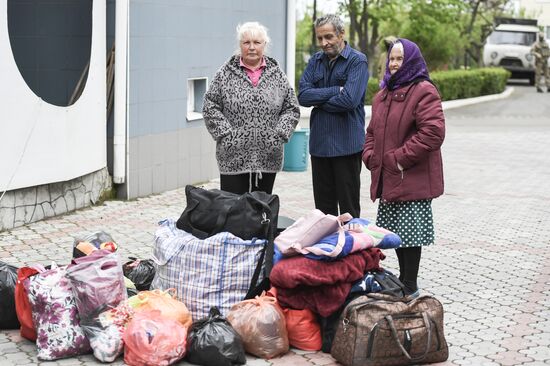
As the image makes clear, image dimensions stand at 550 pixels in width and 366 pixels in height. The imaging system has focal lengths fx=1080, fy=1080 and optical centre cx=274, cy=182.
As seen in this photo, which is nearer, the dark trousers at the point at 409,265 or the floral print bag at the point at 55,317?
the floral print bag at the point at 55,317

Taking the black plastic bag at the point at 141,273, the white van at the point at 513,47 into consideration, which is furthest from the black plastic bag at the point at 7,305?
the white van at the point at 513,47

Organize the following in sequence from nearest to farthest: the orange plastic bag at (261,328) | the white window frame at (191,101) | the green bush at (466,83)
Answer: the orange plastic bag at (261,328) < the white window frame at (191,101) < the green bush at (466,83)

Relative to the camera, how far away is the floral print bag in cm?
599

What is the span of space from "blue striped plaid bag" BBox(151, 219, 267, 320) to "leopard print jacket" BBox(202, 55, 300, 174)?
4.14 feet

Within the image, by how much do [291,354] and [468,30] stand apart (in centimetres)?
3198

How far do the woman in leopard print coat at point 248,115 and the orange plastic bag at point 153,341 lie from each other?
6.21 ft

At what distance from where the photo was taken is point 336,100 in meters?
7.74

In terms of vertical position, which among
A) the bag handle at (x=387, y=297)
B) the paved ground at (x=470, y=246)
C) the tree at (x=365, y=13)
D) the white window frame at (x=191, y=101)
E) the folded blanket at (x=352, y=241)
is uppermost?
the tree at (x=365, y=13)

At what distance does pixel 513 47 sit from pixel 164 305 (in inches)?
1369

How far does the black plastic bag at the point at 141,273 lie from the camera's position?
7.17m

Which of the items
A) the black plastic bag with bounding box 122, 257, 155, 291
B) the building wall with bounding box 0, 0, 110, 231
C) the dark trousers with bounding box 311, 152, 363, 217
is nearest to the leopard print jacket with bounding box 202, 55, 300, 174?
the dark trousers with bounding box 311, 152, 363, 217

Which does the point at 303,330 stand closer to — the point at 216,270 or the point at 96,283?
the point at 216,270

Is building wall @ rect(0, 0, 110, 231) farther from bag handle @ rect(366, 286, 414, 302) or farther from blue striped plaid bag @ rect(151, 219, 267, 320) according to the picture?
bag handle @ rect(366, 286, 414, 302)

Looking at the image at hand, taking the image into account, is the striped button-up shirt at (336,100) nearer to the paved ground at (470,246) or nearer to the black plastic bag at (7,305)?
the paved ground at (470,246)
